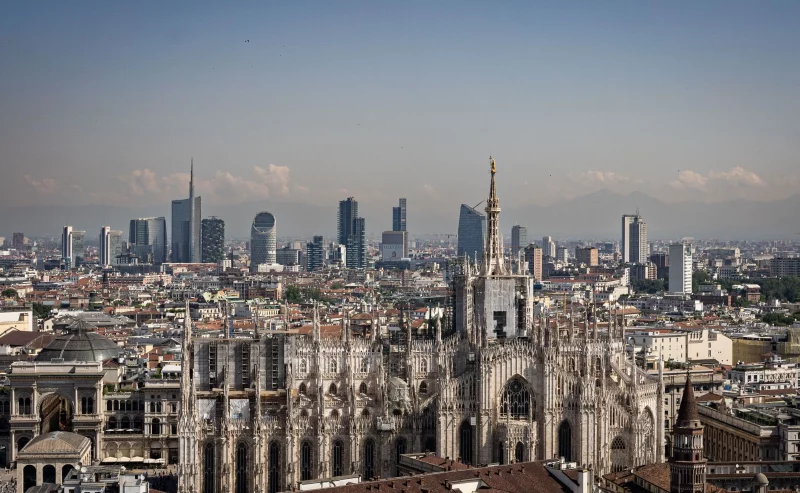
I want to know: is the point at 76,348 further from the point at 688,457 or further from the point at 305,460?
the point at 688,457

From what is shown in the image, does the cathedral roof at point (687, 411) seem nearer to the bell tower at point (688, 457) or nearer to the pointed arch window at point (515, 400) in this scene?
the bell tower at point (688, 457)

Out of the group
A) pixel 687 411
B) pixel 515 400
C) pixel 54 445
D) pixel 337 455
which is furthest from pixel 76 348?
pixel 687 411

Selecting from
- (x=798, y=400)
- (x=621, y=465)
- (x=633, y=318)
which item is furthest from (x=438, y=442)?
(x=633, y=318)

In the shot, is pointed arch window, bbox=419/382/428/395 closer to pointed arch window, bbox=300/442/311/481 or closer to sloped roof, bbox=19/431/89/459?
pointed arch window, bbox=300/442/311/481

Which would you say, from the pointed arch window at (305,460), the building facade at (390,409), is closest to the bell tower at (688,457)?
the building facade at (390,409)

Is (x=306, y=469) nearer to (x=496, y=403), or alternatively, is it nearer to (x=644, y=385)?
(x=496, y=403)
